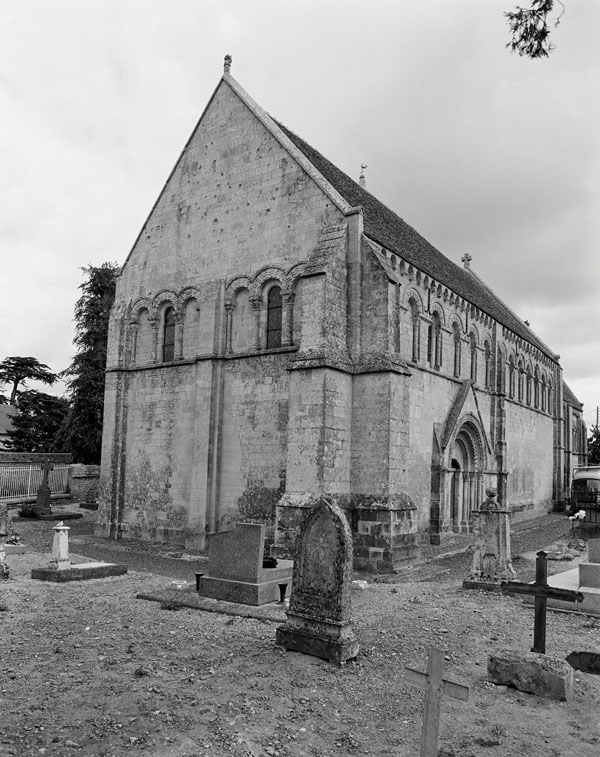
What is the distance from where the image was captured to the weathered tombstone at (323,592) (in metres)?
7.84

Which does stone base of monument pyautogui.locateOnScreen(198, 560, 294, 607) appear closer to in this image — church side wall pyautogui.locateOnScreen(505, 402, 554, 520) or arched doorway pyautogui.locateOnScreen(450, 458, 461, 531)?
arched doorway pyautogui.locateOnScreen(450, 458, 461, 531)

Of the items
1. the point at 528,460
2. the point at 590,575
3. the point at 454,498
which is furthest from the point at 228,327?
the point at 528,460

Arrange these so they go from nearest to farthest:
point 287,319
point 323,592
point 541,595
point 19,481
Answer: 1. point 323,592
2. point 541,595
3. point 287,319
4. point 19,481

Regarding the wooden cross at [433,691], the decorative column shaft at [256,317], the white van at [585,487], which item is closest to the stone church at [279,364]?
the decorative column shaft at [256,317]

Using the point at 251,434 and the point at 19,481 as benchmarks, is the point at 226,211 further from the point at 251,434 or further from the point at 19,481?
the point at 19,481

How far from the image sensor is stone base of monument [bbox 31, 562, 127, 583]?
12.9 m

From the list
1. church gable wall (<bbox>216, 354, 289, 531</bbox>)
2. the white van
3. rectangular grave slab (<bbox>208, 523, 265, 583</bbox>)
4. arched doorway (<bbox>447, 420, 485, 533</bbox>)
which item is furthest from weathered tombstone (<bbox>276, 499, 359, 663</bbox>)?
the white van

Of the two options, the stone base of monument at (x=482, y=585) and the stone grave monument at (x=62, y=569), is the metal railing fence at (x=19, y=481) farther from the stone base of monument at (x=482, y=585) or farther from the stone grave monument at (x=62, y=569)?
the stone base of monument at (x=482, y=585)

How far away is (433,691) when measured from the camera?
4.98 metres

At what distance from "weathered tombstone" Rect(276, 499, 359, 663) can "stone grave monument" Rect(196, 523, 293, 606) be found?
2.76 meters

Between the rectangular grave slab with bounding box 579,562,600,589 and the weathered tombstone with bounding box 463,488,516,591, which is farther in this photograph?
the weathered tombstone with bounding box 463,488,516,591

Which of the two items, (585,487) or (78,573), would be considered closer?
(78,573)

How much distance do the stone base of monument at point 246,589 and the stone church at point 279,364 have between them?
3.54 metres

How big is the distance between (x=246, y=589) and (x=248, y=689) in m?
4.19
